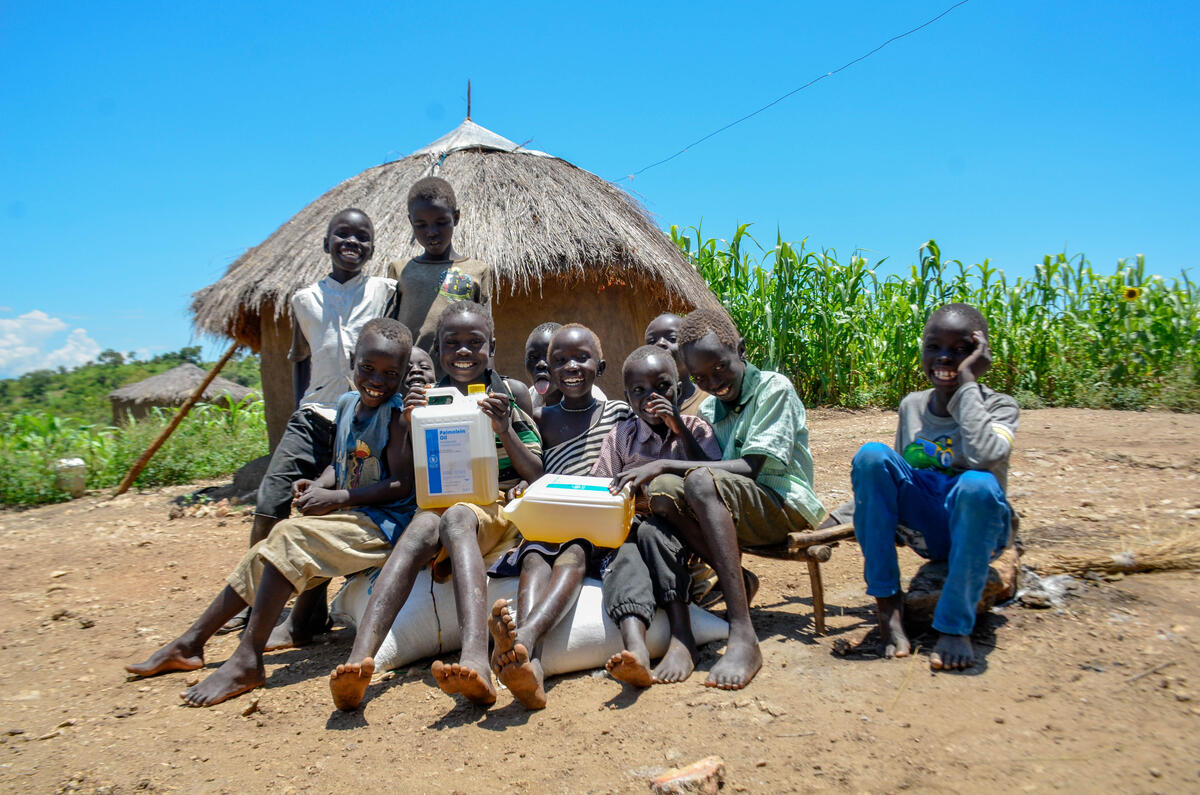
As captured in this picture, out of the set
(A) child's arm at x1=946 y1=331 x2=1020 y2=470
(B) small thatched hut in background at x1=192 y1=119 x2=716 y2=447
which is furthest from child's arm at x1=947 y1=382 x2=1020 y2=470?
(B) small thatched hut in background at x1=192 y1=119 x2=716 y2=447

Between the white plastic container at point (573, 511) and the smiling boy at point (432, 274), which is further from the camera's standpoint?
the smiling boy at point (432, 274)

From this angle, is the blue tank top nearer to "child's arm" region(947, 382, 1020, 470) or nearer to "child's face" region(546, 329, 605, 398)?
"child's face" region(546, 329, 605, 398)

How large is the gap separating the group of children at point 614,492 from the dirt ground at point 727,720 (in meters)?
0.11

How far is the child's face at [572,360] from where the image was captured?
2855mm

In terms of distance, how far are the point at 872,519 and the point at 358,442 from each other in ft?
5.70

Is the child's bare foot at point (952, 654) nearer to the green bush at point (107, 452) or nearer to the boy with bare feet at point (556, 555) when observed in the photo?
the boy with bare feet at point (556, 555)

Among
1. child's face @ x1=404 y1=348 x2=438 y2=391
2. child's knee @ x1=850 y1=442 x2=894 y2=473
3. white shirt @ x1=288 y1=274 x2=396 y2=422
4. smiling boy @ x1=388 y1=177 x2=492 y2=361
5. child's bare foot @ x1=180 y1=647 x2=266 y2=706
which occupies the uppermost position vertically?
smiling boy @ x1=388 y1=177 x2=492 y2=361

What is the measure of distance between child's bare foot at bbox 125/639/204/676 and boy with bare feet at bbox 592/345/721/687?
139 cm

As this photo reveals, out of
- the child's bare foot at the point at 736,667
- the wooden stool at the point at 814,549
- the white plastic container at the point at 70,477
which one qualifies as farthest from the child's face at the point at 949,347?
the white plastic container at the point at 70,477

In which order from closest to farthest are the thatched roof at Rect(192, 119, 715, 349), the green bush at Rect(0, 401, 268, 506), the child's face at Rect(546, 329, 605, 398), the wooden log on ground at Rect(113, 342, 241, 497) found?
the child's face at Rect(546, 329, 605, 398) < the thatched roof at Rect(192, 119, 715, 349) < the wooden log on ground at Rect(113, 342, 241, 497) < the green bush at Rect(0, 401, 268, 506)

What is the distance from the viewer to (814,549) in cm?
255

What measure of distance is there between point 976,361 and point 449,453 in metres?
1.73

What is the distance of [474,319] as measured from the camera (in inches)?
114

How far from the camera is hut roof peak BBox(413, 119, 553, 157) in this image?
6.55 meters
